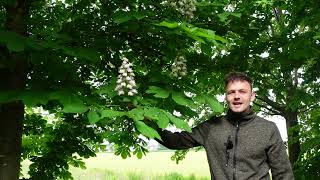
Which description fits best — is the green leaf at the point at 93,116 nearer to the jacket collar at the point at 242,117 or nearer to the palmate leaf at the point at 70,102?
the palmate leaf at the point at 70,102

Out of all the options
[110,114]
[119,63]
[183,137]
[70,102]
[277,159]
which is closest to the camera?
[110,114]

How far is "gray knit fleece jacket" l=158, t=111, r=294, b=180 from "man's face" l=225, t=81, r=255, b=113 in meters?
0.08

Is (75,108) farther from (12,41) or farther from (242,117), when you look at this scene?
(242,117)

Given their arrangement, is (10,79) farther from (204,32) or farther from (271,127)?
(271,127)

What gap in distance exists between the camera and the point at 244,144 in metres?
3.72

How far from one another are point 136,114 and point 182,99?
24.2 inches

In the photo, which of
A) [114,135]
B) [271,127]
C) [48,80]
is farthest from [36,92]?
[271,127]

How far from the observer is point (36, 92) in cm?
388

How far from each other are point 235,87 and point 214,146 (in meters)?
0.59

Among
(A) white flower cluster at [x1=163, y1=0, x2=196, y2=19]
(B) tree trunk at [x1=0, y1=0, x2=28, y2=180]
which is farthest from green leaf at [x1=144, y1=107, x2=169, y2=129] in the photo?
(B) tree trunk at [x1=0, y1=0, x2=28, y2=180]

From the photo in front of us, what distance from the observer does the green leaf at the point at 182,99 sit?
11.9ft

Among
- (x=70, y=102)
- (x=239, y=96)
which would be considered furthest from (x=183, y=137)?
(x=70, y=102)

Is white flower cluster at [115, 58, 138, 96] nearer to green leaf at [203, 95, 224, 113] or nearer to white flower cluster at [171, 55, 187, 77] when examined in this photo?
white flower cluster at [171, 55, 187, 77]

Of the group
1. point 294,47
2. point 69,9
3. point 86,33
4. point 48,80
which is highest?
point 69,9
